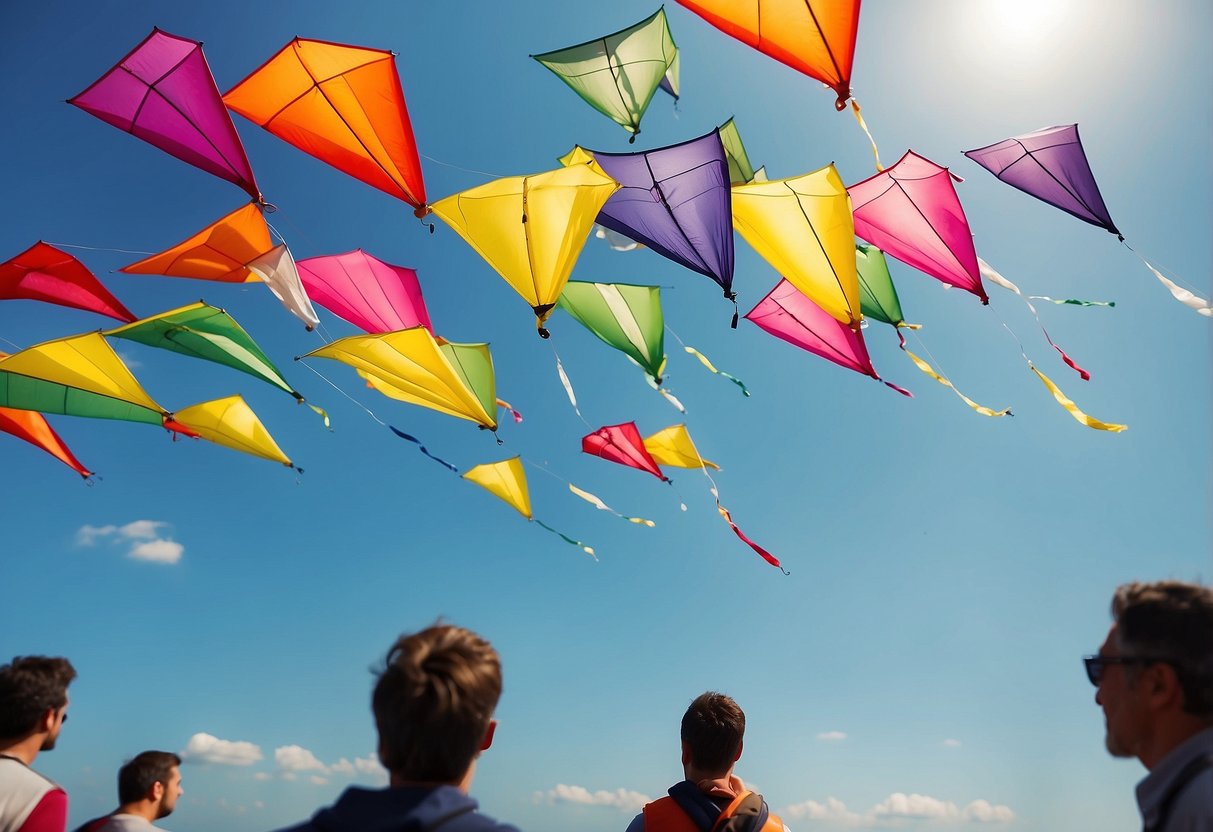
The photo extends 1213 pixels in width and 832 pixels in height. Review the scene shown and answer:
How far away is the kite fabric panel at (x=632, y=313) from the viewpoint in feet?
32.6

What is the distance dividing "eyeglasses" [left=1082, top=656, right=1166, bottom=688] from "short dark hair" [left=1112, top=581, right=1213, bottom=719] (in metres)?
0.01

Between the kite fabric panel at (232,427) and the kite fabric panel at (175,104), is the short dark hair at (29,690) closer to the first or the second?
the kite fabric panel at (175,104)

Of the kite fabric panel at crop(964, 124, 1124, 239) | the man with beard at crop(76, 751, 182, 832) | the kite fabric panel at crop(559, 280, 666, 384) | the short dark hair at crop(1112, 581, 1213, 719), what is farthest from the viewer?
the kite fabric panel at crop(559, 280, 666, 384)

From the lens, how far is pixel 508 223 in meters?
7.62

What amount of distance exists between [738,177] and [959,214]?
359cm

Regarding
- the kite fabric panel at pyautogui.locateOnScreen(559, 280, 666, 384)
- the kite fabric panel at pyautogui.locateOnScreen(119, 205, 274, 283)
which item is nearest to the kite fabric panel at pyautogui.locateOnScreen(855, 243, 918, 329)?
the kite fabric panel at pyautogui.locateOnScreen(559, 280, 666, 384)

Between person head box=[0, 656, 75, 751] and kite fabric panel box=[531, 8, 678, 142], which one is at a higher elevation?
kite fabric panel box=[531, 8, 678, 142]

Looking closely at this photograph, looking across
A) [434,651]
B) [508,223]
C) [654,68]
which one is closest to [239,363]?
Result: [508,223]

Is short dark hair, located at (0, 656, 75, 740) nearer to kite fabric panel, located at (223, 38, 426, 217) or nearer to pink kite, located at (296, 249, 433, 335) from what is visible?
kite fabric panel, located at (223, 38, 426, 217)

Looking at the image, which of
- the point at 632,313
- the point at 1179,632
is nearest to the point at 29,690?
the point at 1179,632

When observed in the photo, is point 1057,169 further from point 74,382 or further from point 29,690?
point 74,382

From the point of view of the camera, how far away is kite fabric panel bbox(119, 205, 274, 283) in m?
8.42

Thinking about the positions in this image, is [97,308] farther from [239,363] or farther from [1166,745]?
[1166,745]

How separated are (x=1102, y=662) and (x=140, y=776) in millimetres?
4095
